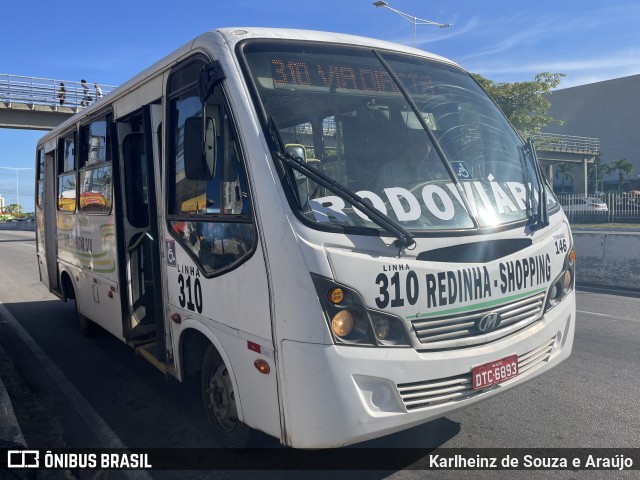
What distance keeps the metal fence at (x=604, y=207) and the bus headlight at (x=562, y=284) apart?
669 inches

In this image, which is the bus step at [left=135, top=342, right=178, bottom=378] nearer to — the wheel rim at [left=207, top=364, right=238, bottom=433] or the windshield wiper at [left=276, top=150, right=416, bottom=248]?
the wheel rim at [left=207, top=364, right=238, bottom=433]

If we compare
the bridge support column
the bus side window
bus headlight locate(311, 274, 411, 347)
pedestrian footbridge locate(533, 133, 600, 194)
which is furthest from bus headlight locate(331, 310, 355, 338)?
the bridge support column

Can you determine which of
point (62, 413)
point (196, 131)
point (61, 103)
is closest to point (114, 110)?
point (196, 131)

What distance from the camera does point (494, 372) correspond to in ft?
11.6

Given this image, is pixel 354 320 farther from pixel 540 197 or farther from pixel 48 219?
pixel 48 219

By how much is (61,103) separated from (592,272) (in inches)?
1252

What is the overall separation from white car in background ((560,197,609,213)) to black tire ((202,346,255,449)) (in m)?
20.9

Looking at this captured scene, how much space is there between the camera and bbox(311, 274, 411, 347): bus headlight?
3.07m

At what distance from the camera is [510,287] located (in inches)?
146

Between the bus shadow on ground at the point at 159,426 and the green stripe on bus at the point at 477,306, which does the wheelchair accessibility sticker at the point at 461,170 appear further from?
the bus shadow on ground at the point at 159,426

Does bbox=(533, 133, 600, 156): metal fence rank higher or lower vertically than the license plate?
higher

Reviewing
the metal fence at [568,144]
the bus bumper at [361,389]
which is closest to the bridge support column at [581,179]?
the metal fence at [568,144]

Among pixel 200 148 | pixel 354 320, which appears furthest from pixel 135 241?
pixel 354 320

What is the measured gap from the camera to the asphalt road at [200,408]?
4138mm
